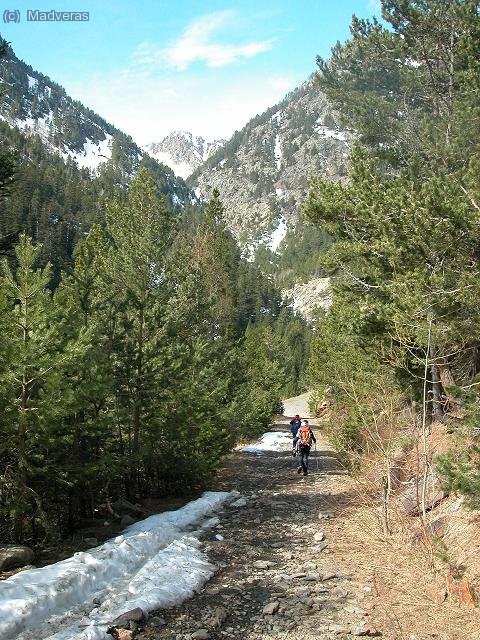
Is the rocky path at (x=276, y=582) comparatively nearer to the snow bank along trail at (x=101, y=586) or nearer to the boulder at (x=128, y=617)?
the boulder at (x=128, y=617)

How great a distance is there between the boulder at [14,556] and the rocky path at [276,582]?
235 cm

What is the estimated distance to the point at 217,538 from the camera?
9.53m

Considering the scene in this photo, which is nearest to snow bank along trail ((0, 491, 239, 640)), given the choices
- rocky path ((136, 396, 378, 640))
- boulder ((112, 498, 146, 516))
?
rocky path ((136, 396, 378, 640))

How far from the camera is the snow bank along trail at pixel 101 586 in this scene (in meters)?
5.37

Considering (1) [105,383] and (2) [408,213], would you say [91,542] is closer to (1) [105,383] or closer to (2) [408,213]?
(1) [105,383]

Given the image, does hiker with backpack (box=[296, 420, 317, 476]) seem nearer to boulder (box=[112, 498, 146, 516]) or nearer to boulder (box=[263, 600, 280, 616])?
boulder (box=[112, 498, 146, 516])

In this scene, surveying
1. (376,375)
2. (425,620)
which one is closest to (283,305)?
(376,375)

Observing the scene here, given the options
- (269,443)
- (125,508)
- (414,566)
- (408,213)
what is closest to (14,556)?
(125,508)

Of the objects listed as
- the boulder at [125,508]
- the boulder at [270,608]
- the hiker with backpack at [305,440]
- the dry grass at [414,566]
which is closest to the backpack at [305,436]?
the hiker with backpack at [305,440]

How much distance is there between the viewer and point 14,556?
7.02m

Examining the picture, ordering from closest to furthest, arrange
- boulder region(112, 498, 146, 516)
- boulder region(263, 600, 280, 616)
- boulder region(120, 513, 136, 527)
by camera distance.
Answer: boulder region(263, 600, 280, 616), boulder region(120, 513, 136, 527), boulder region(112, 498, 146, 516)

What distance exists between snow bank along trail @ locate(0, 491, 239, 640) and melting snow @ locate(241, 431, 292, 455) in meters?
16.0

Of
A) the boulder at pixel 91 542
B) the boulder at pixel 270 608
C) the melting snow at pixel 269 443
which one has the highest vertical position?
the boulder at pixel 91 542

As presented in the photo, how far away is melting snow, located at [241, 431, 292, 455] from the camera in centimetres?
2500
